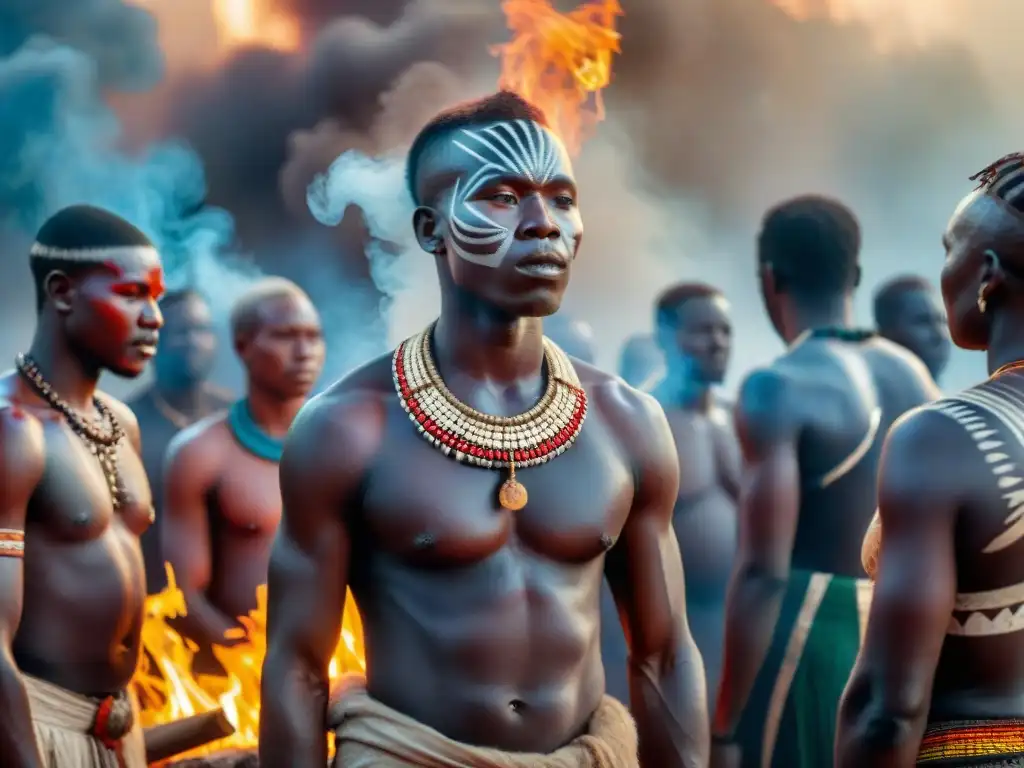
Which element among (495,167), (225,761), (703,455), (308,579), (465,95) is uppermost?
(465,95)

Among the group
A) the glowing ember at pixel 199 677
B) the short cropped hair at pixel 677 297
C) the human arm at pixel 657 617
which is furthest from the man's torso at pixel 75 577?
the short cropped hair at pixel 677 297

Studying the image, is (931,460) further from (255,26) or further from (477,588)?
(255,26)

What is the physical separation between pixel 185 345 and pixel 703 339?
315 centimetres

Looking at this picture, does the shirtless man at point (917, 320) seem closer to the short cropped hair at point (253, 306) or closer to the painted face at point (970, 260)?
the short cropped hair at point (253, 306)

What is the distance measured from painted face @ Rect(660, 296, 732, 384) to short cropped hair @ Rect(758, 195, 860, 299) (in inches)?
62.6

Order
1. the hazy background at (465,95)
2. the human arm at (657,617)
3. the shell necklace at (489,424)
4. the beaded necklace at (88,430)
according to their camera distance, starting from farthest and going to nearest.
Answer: the hazy background at (465,95) < the beaded necklace at (88,430) < the human arm at (657,617) < the shell necklace at (489,424)

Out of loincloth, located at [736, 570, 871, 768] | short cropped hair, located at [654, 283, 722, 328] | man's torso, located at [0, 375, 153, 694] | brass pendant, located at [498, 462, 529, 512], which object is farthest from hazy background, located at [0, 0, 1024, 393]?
brass pendant, located at [498, 462, 529, 512]

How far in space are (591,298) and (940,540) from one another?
9.73 m

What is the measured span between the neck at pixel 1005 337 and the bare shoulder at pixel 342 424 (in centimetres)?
134

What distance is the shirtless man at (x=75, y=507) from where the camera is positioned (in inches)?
129

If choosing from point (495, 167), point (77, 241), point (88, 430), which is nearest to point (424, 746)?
point (495, 167)

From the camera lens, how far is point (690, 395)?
264 inches

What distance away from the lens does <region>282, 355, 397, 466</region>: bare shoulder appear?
2568 mm

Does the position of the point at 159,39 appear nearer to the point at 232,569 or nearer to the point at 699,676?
the point at 232,569
